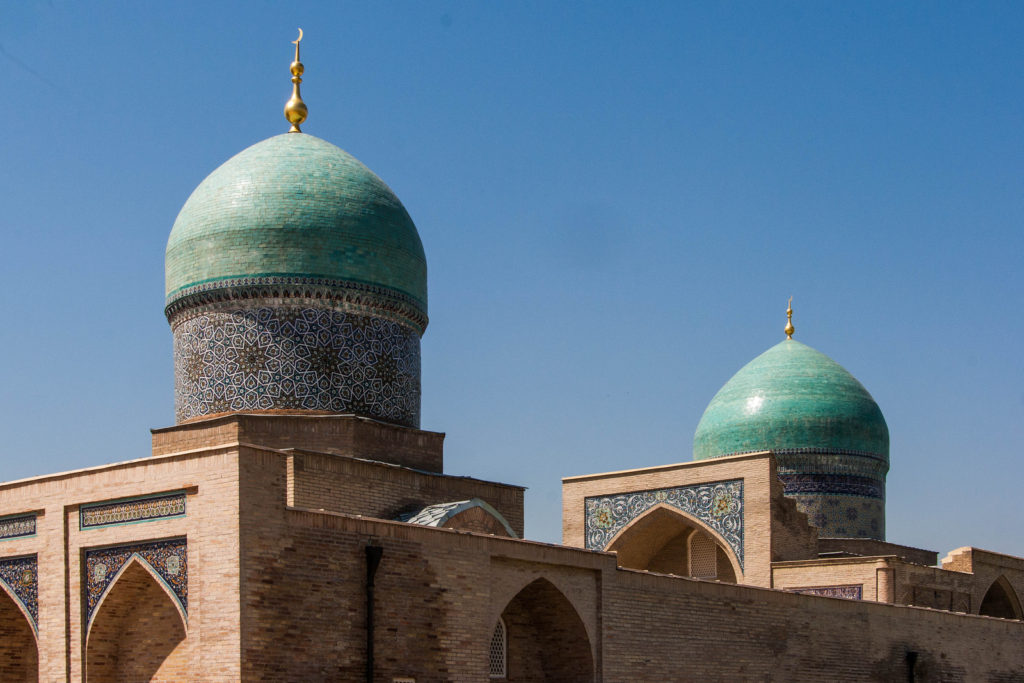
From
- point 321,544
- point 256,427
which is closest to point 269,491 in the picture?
point 321,544

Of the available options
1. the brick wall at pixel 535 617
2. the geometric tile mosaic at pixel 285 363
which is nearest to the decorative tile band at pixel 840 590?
the brick wall at pixel 535 617

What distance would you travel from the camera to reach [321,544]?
9445 mm

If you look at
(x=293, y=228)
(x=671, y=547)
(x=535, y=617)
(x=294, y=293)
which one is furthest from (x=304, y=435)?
(x=671, y=547)

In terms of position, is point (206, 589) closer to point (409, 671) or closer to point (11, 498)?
point (409, 671)

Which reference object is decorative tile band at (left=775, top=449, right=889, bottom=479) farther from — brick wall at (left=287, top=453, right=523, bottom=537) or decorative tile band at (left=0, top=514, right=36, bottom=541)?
decorative tile band at (left=0, top=514, right=36, bottom=541)

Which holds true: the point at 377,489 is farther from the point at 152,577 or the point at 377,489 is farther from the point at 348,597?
the point at 152,577

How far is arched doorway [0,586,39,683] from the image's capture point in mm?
10961

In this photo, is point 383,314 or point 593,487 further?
point 593,487

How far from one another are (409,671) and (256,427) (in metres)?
3.59

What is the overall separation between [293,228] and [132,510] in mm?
4326

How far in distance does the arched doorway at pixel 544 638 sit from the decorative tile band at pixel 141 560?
10.2ft

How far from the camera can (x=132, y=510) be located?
9.70 meters

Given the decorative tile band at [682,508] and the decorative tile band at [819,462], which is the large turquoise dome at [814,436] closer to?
the decorative tile band at [819,462]

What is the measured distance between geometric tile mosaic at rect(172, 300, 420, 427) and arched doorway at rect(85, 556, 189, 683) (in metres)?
3.40
